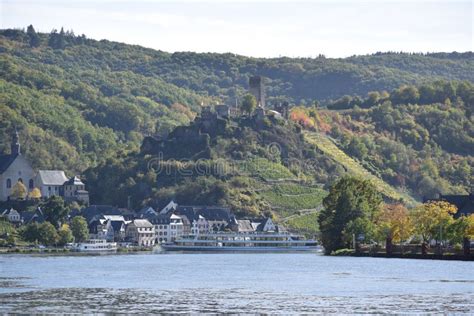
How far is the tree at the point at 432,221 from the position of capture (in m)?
127

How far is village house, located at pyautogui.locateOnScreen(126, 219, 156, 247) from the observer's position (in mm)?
194875

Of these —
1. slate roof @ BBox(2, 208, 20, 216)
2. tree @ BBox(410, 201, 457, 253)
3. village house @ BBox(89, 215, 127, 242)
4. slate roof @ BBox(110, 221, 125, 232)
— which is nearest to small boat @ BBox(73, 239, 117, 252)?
village house @ BBox(89, 215, 127, 242)

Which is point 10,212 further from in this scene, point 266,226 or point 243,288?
point 243,288

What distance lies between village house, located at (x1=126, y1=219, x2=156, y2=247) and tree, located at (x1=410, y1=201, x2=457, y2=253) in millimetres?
68551

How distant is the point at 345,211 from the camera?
14238cm

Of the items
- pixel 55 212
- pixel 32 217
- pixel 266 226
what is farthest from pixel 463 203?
pixel 32 217

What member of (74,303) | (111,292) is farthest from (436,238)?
(74,303)

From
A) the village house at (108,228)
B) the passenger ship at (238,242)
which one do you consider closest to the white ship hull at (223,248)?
the passenger ship at (238,242)

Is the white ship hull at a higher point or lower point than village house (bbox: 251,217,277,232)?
lower

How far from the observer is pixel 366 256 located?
134750 mm

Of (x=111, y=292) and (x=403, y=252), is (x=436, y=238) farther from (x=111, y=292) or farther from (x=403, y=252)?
(x=111, y=292)

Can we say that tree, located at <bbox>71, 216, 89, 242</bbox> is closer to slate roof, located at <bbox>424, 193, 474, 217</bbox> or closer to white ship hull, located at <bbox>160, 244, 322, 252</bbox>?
white ship hull, located at <bbox>160, 244, 322, 252</bbox>

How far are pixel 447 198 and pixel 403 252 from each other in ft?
93.0

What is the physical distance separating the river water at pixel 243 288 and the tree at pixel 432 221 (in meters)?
9.24
